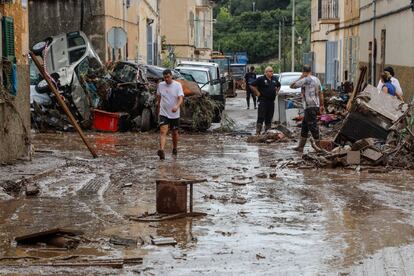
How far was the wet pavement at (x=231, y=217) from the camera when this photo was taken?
7562mm

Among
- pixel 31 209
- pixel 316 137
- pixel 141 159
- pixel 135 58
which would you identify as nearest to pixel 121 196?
pixel 31 209

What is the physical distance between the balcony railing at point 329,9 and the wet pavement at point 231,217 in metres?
29.0

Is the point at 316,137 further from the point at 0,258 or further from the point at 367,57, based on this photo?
the point at 367,57

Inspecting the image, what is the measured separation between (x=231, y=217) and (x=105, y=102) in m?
13.4

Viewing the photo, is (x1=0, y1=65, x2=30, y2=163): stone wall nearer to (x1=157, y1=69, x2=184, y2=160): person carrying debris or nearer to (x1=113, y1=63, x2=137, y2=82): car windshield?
(x1=157, y1=69, x2=184, y2=160): person carrying debris

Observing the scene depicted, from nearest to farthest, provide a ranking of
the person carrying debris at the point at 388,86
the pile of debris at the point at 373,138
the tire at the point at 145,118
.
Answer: the pile of debris at the point at 373,138 → the person carrying debris at the point at 388,86 → the tire at the point at 145,118

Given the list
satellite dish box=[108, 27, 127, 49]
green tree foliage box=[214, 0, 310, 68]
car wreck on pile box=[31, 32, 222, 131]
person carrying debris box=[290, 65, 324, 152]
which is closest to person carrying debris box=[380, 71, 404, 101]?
person carrying debris box=[290, 65, 324, 152]

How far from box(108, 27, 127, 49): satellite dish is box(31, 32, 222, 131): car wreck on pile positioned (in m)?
5.46

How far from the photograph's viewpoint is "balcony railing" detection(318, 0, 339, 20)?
144 ft

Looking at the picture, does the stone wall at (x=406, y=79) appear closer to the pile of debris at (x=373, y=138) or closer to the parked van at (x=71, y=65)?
the pile of debris at (x=373, y=138)

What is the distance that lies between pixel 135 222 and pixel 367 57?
24640 millimetres

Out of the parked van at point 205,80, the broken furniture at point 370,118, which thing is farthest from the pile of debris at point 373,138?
the parked van at point 205,80

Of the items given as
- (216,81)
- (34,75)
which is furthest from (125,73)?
(216,81)

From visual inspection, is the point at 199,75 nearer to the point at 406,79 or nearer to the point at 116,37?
the point at 116,37
